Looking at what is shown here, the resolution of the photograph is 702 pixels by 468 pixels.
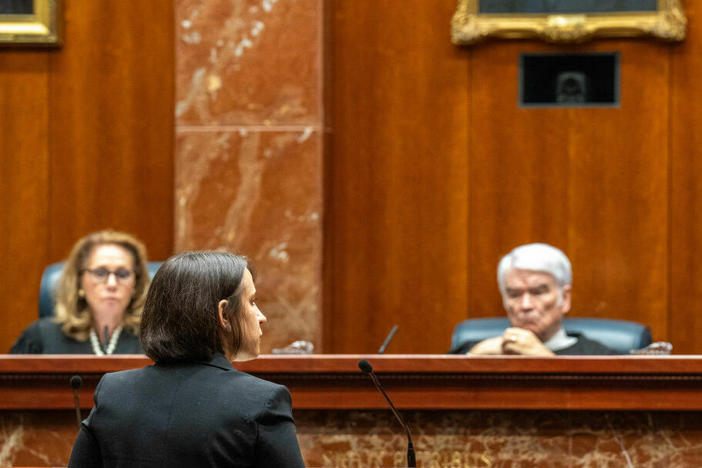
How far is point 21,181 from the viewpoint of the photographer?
5.05 m

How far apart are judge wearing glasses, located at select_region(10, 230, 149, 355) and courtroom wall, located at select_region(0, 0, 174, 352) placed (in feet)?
2.87

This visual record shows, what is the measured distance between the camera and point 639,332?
3836mm

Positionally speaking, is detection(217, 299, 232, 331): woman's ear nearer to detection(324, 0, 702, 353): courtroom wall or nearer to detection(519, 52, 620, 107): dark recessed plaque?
detection(324, 0, 702, 353): courtroom wall

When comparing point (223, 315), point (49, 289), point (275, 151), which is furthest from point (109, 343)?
point (223, 315)

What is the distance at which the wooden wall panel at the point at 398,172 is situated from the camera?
15.9ft

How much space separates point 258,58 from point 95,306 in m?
1.26

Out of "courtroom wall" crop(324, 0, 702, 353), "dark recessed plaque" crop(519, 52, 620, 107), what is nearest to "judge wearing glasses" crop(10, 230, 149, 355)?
"courtroom wall" crop(324, 0, 702, 353)

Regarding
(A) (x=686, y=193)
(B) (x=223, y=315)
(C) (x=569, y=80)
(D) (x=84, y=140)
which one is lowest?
(B) (x=223, y=315)

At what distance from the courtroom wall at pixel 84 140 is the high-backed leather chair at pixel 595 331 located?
1.65 metres

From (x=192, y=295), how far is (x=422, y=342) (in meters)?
3.27

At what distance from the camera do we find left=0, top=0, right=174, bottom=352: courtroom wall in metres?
5.00

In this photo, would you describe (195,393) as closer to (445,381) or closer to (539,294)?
(445,381)

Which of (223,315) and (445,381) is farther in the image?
(445,381)

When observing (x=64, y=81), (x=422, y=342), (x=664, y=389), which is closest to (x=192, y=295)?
(x=664, y=389)
